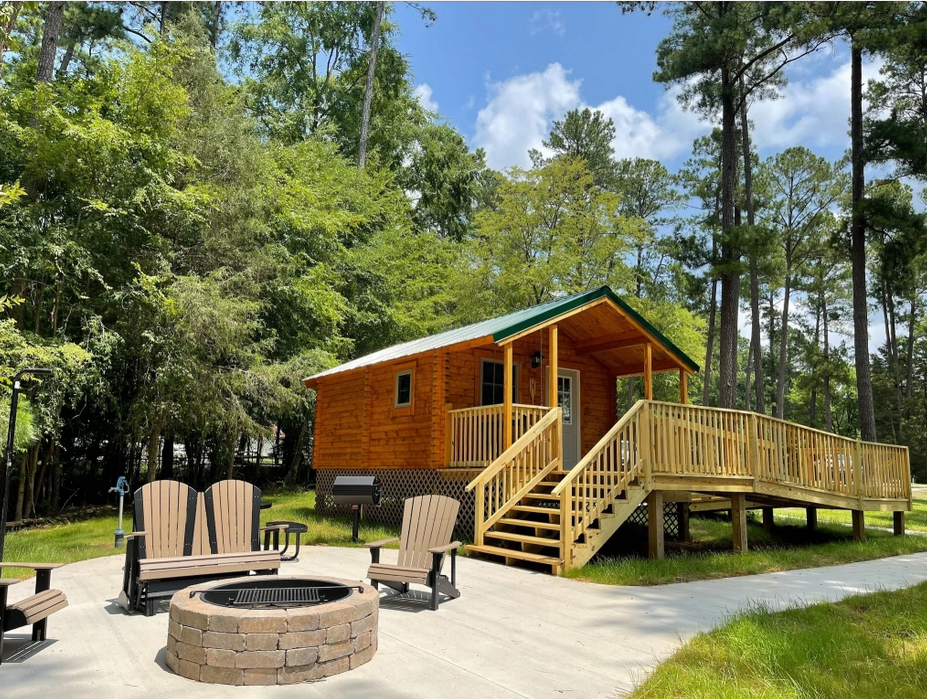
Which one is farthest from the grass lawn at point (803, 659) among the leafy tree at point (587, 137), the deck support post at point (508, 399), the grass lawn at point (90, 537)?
the leafy tree at point (587, 137)

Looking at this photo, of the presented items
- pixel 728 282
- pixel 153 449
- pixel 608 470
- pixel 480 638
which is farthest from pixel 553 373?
pixel 153 449

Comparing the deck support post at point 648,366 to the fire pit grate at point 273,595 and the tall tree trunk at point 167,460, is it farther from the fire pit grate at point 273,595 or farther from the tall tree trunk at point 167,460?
the tall tree trunk at point 167,460

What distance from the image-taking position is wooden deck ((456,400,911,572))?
27.5 ft

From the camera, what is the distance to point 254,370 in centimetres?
1505

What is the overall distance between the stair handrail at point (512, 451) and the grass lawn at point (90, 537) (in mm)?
2547

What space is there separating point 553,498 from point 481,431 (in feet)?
6.59

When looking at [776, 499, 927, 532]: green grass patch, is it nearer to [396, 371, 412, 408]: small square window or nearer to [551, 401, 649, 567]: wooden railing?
[551, 401, 649, 567]: wooden railing

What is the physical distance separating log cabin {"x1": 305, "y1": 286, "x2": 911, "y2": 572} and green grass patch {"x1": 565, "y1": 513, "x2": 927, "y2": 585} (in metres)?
0.44

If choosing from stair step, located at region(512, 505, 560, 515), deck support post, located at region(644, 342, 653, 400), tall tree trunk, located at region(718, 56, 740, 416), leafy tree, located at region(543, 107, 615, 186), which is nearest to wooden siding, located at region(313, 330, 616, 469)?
deck support post, located at region(644, 342, 653, 400)

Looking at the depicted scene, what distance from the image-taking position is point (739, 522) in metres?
9.77

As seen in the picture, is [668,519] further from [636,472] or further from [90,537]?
[90,537]

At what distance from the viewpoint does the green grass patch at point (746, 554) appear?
7500 millimetres

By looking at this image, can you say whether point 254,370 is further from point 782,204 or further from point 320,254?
point 782,204

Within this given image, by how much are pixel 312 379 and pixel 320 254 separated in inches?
241
